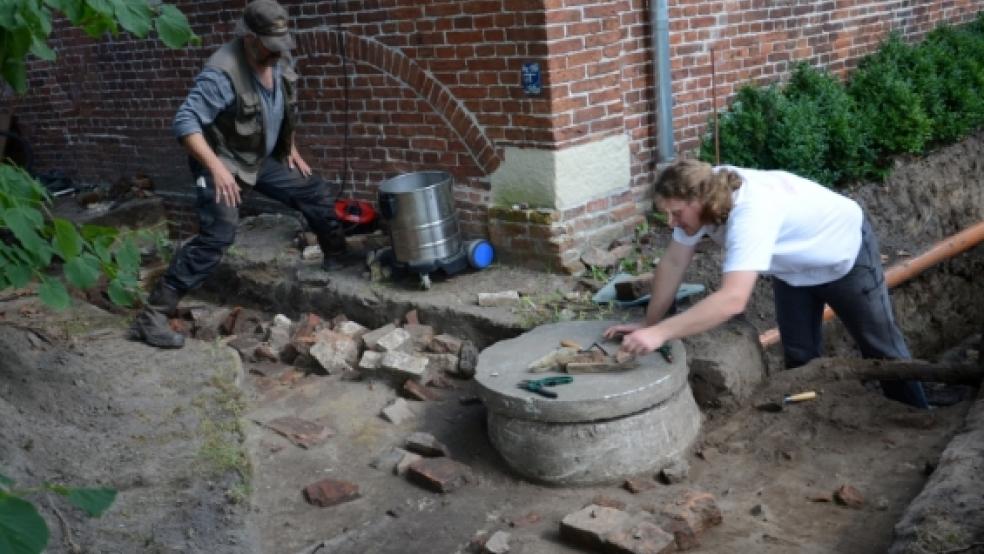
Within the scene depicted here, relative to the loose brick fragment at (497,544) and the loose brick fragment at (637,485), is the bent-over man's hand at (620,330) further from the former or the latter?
the loose brick fragment at (497,544)

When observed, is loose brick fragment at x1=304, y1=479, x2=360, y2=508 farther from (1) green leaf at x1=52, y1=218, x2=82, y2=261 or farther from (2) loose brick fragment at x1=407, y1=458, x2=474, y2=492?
(1) green leaf at x1=52, y1=218, x2=82, y2=261

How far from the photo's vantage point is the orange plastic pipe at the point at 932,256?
6.64m

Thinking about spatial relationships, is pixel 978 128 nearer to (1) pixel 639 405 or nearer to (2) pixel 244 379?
(1) pixel 639 405

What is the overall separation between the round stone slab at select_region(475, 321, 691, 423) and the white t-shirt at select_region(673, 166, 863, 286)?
0.62 m

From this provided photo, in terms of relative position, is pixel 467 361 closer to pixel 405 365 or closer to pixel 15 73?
pixel 405 365

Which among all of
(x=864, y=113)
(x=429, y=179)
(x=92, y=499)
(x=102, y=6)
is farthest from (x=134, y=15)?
(x=864, y=113)

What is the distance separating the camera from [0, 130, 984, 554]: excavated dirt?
A: 4.17m

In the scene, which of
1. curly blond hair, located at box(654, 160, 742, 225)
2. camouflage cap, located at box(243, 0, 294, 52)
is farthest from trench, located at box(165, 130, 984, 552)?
camouflage cap, located at box(243, 0, 294, 52)

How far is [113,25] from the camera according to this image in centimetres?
311

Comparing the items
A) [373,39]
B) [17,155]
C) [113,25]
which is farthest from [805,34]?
[17,155]

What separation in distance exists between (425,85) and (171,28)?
3960 mm

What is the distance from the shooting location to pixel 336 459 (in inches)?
204

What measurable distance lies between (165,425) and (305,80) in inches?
144

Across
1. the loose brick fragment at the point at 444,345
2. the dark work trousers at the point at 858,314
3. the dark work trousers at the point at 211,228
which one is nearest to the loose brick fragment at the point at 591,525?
the dark work trousers at the point at 858,314
